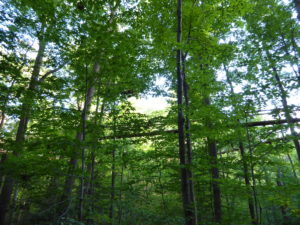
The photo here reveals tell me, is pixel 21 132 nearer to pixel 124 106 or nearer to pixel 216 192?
pixel 124 106

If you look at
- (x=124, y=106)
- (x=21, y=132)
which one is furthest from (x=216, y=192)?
(x=21, y=132)

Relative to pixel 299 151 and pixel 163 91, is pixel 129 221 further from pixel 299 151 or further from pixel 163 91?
pixel 299 151

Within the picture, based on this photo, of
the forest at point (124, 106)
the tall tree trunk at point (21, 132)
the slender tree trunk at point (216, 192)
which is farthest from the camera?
the slender tree trunk at point (216, 192)

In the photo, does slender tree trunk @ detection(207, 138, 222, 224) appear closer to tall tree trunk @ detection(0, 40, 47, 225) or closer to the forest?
the forest

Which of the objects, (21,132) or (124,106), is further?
(21,132)

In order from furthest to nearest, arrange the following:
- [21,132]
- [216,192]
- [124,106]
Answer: [21,132]
[216,192]
[124,106]

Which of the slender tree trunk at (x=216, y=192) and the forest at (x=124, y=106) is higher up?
the forest at (x=124, y=106)

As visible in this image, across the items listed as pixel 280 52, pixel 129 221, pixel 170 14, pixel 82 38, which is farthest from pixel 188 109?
pixel 129 221

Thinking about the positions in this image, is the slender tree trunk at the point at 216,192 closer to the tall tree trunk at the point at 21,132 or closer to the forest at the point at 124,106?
the forest at the point at 124,106

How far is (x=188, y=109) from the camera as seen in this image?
13.6ft

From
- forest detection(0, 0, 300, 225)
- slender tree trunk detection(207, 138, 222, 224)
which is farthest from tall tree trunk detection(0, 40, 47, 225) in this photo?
slender tree trunk detection(207, 138, 222, 224)

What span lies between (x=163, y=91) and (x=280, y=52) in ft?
14.7

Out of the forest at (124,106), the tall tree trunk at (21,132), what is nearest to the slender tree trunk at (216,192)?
the forest at (124,106)

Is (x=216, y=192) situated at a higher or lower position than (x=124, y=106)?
lower
